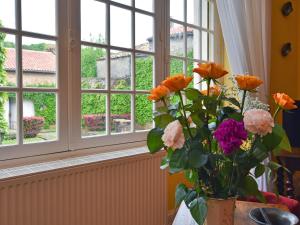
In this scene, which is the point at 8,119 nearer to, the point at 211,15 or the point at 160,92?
the point at 160,92

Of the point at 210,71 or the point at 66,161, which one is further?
the point at 66,161

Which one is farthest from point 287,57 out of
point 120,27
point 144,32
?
point 120,27

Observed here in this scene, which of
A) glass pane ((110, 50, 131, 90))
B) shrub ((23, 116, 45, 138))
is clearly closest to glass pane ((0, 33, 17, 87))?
shrub ((23, 116, 45, 138))

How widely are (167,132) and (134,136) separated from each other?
1568 mm

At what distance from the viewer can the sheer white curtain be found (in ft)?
8.57

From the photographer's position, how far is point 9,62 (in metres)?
1.64

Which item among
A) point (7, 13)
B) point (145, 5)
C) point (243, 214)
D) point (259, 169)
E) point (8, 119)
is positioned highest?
point (145, 5)

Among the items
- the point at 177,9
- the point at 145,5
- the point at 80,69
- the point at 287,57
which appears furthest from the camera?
the point at 287,57

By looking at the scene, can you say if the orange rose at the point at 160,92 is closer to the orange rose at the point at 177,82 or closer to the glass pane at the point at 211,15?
the orange rose at the point at 177,82

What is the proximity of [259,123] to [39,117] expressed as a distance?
1.37 m

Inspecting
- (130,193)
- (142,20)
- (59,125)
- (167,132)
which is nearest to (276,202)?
(130,193)

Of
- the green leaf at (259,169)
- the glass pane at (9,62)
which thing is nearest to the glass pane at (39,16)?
the glass pane at (9,62)

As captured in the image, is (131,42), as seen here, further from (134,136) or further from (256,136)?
(256,136)

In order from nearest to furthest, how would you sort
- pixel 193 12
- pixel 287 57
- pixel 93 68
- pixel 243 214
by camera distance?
pixel 243 214 → pixel 93 68 → pixel 193 12 → pixel 287 57
